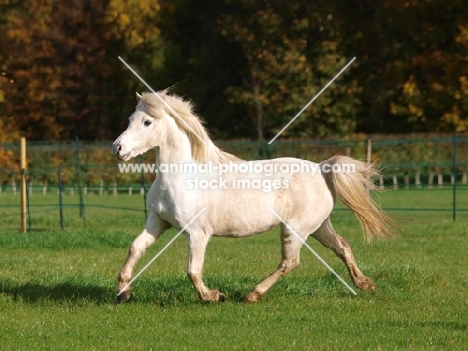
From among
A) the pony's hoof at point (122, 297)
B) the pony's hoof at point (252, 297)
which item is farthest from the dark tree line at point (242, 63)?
the pony's hoof at point (122, 297)

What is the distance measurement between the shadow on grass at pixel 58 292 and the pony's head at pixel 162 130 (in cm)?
153

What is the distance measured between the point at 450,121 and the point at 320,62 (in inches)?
264

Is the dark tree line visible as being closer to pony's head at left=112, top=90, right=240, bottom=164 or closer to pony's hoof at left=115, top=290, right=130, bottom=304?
pony's head at left=112, top=90, right=240, bottom=164

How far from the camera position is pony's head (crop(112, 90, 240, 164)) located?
815 centimetres

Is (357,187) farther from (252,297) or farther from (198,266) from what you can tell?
(198,266)

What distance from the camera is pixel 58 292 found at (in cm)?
896

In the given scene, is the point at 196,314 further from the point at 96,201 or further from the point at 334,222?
the point at 96,201

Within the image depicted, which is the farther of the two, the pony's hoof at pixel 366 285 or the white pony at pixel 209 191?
the pony's hoof at pixel 366 285

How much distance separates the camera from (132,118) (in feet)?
27.3

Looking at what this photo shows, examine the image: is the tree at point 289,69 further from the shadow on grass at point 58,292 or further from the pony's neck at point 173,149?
the pony's neck at point 173,149

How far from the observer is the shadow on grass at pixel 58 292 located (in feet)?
28.4

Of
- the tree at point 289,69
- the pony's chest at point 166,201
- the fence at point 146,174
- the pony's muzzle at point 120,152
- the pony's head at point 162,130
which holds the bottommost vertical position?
the fence at point 146,174

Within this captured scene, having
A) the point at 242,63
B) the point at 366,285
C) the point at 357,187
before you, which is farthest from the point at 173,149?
the point at 242,63

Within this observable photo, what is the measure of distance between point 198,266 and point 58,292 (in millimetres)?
1576
